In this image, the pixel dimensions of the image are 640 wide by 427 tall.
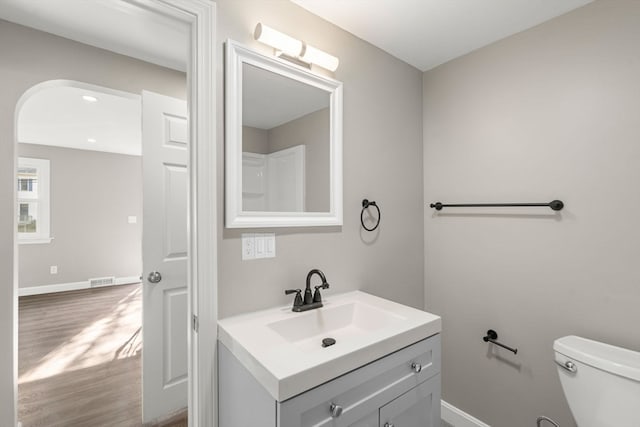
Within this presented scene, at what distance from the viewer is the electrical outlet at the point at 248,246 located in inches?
48.9

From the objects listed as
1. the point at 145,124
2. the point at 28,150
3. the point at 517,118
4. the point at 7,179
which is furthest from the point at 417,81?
the point at 28,150

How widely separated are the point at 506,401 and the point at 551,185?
125 centimetres

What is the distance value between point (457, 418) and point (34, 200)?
263 inches

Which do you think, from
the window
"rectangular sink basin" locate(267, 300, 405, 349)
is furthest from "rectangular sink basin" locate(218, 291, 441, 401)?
the window

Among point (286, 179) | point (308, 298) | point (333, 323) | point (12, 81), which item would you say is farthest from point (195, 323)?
point (12, 81)

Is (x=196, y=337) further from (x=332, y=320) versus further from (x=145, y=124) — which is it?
(x=145, y=124)

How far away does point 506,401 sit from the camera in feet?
5.33

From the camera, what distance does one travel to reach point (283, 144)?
140cm

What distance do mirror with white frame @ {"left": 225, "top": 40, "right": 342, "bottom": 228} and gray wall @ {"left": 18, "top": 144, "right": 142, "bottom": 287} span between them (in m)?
5.48

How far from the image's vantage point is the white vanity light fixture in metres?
1.23

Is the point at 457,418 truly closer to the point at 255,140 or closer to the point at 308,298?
the point at 308,298

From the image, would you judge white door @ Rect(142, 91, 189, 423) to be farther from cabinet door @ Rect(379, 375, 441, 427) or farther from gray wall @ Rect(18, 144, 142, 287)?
gray wall @ Rect(18, 144, 142, 287)

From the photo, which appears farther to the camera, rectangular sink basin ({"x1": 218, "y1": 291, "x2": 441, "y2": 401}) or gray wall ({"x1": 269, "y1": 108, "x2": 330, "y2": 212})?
gray wall ({"x1": 269, "y1": 108, "x2": 330, "y2": 212})

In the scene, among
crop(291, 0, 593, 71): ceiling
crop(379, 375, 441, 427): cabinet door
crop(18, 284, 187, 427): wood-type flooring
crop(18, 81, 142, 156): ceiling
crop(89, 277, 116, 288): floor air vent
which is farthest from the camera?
crop(89, 277, 116, 288): floor air vent
